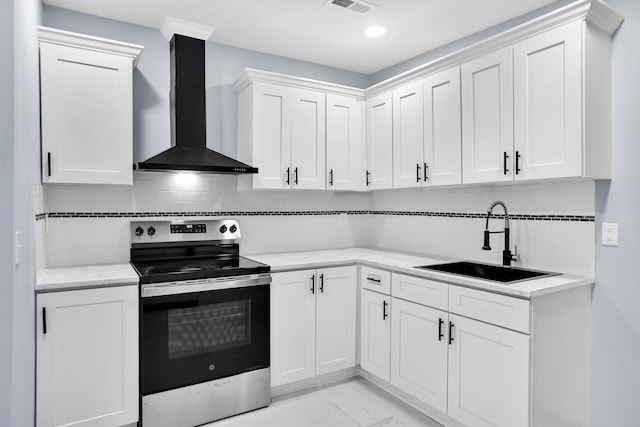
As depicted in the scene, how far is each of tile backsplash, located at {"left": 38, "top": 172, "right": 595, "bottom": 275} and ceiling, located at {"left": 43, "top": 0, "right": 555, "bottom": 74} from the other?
1103mm

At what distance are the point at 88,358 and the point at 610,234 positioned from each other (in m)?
2.94

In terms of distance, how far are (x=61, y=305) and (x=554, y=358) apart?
8.51 feet

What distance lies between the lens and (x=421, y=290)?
8.38 ft

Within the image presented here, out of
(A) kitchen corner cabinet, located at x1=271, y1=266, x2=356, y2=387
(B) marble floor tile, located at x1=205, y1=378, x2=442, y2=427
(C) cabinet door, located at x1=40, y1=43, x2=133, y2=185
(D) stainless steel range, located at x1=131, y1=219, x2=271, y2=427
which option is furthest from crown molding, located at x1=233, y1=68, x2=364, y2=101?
(B) marble floor tile, located at x1=205, y1=378, x2=442, y2=427

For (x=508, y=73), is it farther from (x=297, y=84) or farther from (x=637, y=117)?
(x=297, y=84)

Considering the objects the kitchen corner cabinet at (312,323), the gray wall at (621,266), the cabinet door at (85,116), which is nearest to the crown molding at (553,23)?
the gray wall at (621,266)

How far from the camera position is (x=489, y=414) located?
2.14 metres

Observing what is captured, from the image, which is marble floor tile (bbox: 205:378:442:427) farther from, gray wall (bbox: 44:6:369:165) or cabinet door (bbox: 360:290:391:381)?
gray wall (bbox: 44:6:369:165)

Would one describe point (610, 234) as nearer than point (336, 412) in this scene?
Yes

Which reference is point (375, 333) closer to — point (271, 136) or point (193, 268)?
point (193, 268)

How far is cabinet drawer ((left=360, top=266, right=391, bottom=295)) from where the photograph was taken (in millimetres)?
2842

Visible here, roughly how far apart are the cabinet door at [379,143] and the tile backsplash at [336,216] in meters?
0.36

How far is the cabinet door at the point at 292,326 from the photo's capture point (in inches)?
111

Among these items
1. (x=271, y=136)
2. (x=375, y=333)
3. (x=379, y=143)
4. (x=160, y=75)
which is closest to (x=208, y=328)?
(x=375, y=333)
